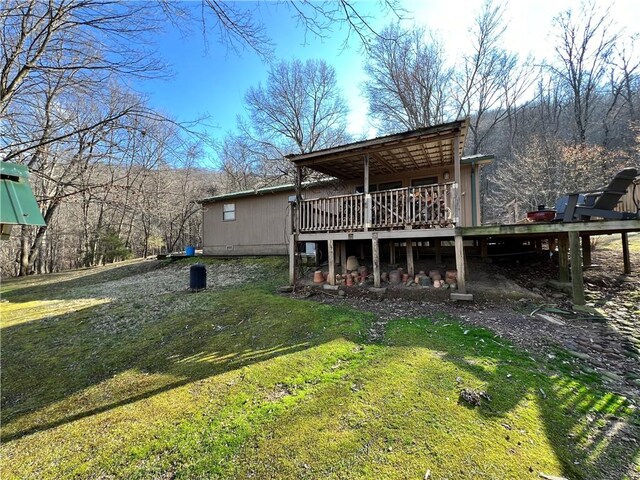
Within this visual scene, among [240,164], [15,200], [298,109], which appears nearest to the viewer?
[15,200]

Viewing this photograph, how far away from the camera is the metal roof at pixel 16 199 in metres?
1.58

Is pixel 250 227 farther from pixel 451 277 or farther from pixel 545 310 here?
pixel 545 310

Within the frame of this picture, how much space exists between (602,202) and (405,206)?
3739mm

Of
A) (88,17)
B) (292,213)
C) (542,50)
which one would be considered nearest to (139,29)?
(88,17)

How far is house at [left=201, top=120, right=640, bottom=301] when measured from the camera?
6.38m

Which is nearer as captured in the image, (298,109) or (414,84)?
(414,84)

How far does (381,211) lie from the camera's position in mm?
7418

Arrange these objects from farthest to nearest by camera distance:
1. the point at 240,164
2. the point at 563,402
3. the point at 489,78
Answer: the point at 240,164, the point at 489,78, the point at 563,402

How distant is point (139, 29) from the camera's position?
3.51m

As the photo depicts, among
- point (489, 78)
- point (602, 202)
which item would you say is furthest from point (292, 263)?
point (489, 78)

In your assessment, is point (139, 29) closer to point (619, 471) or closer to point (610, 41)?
point (619, 471)

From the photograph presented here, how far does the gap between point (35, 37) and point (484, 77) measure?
24.0m

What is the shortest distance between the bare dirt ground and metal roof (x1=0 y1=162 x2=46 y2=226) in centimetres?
421

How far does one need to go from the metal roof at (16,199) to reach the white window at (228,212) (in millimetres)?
13966
